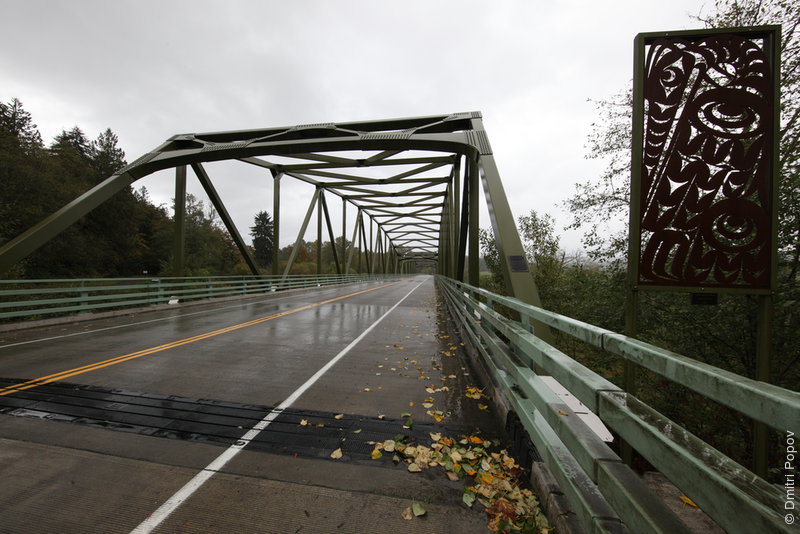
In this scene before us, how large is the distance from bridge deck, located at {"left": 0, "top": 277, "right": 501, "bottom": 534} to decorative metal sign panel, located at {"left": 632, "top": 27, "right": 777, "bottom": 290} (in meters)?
2.51

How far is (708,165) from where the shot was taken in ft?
9.78

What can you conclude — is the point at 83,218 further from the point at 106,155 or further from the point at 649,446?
the point at 649,446

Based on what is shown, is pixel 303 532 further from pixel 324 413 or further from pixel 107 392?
pixel 107 392

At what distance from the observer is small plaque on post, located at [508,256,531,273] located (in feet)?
17.8

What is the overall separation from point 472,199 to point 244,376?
331 inches

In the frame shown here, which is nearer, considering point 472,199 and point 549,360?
point 549,360

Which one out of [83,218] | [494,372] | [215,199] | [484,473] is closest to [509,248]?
[494,372]

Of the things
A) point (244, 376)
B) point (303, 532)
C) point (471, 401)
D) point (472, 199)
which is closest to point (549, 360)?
point (303, 532)

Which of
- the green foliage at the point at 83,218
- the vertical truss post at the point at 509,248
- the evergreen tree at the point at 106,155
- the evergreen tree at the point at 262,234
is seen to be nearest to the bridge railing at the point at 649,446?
the vertical truss post at the point at 509,248

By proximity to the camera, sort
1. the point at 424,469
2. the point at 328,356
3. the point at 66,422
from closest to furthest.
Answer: the point at 424,469
the point at 66,422
the point at 328,356

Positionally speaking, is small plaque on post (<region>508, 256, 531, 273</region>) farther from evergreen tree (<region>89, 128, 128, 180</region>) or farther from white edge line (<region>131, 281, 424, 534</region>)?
evergreen tree (<region>89, 128, 128, 180</region>)

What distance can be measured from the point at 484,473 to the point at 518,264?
345cm

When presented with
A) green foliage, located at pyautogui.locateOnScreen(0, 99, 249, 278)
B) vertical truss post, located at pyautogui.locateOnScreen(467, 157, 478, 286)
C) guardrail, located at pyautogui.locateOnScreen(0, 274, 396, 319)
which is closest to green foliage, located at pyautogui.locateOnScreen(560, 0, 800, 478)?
vertical truss post, located at pyautogui.locateOnScreen(467, 157, 478, 286)

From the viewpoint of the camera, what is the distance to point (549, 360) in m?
2.26
